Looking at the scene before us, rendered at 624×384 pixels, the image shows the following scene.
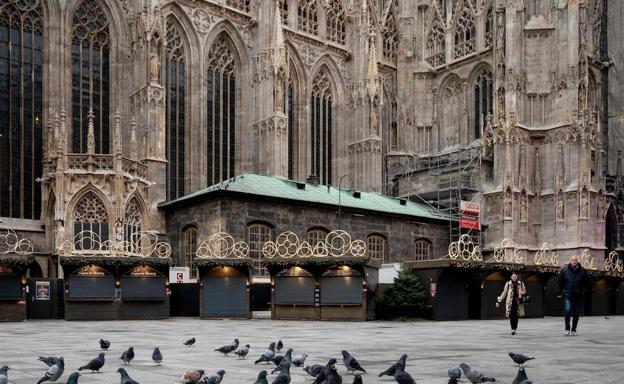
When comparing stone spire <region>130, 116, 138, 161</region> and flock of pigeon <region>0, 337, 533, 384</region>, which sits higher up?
stone spire <region>130, 116, 138, 161</region>

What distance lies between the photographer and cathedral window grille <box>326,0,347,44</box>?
59.3 metres

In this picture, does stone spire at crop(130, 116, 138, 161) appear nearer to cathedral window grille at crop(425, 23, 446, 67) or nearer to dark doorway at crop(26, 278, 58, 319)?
dark doorway at crop(26, 278, 58, 319)

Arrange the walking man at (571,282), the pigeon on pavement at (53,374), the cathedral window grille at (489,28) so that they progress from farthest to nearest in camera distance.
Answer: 1. the cathedral window grille at (489,28)
2. the walking man at (571,282)
3. the pigeon on pavement at (53,374)

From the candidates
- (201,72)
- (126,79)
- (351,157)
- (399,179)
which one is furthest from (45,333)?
(399,179)

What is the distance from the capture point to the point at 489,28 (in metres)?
60.8

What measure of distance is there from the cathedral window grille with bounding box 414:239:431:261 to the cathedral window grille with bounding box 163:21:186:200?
15198 millimetres

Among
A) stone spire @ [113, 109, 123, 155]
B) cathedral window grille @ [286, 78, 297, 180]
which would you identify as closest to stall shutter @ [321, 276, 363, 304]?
stone spire @ [113, 109, 123, 155]

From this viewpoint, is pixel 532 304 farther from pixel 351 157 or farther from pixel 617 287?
pixel 351 157

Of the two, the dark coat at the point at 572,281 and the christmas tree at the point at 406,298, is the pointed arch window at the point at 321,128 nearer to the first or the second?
the christmas tree at the point at 406,298

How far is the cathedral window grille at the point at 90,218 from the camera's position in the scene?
39.3m

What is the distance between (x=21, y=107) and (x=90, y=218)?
26.9 ft

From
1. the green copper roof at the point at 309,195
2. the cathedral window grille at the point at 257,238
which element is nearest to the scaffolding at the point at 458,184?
the green copper roof at the point at 309,195

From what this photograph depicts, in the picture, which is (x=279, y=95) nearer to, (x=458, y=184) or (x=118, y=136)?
(x=118, y=136)

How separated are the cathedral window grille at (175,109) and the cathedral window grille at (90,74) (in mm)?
4116
